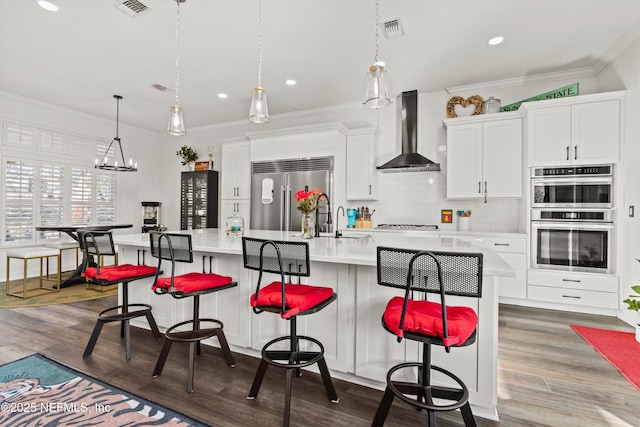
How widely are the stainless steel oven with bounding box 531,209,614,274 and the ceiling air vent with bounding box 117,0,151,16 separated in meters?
4.59

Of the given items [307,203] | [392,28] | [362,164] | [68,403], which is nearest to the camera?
[68,403]

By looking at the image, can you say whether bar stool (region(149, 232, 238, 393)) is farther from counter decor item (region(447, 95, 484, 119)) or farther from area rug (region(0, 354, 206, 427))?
counter decor item (region(447, 95, 484, 119))

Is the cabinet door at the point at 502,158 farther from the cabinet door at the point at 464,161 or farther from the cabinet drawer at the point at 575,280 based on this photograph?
the cabinet drawer at the point at 575,280

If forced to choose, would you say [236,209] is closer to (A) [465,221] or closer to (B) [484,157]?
(A) [465,221]

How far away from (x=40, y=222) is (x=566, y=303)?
305 inches

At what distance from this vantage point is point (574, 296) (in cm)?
337

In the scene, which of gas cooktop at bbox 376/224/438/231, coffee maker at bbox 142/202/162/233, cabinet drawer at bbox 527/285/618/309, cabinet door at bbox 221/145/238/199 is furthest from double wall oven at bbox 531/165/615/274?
coffee maker at bbox 142/202/162/233

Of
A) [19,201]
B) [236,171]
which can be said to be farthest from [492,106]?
[19,201]

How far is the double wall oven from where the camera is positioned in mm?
3297

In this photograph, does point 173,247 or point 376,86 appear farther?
point 173,247

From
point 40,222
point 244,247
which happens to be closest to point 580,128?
point 244,247

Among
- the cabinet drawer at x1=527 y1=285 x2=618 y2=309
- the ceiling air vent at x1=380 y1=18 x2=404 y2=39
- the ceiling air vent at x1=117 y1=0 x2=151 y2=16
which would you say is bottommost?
the cabinet drawer at x1=527 y1=285 x2=618 y2=309

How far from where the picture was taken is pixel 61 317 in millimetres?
3184

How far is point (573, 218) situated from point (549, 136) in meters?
0.98
